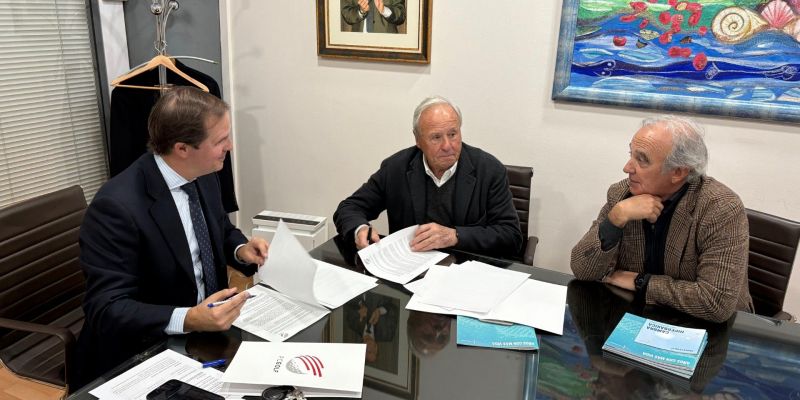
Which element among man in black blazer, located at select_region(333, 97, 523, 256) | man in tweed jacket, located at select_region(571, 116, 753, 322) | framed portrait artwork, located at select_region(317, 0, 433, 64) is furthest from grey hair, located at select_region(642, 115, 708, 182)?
framed portrait artwork, located at select_region(317, 0, 433, 64)

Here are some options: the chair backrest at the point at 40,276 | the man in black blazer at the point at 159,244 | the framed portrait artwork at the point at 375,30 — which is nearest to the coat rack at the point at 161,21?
the framed portrait artwork at the point at 375,30

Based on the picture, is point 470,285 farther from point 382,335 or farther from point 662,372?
point 662,372

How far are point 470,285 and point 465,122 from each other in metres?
1.48

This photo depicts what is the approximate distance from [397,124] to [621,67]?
1183mm

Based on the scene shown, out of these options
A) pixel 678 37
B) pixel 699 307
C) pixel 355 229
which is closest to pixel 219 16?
pixel 355 229

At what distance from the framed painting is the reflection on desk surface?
125 cm

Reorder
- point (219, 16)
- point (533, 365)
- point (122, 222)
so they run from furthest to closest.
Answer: point (219, 16) → point (122, 222) → point (533, 365)

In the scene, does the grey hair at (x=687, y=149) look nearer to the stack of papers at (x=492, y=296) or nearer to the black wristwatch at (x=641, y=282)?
the black wristwatch at (x=641, y=282)

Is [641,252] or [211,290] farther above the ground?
[641,252]

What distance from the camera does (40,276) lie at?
73.7 inches

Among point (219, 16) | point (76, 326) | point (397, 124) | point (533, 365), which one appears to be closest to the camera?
point (533, 365)

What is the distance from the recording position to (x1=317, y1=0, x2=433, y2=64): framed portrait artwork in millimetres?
2910

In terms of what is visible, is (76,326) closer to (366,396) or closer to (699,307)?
(366,396)

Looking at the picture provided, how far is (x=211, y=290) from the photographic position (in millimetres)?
1697
